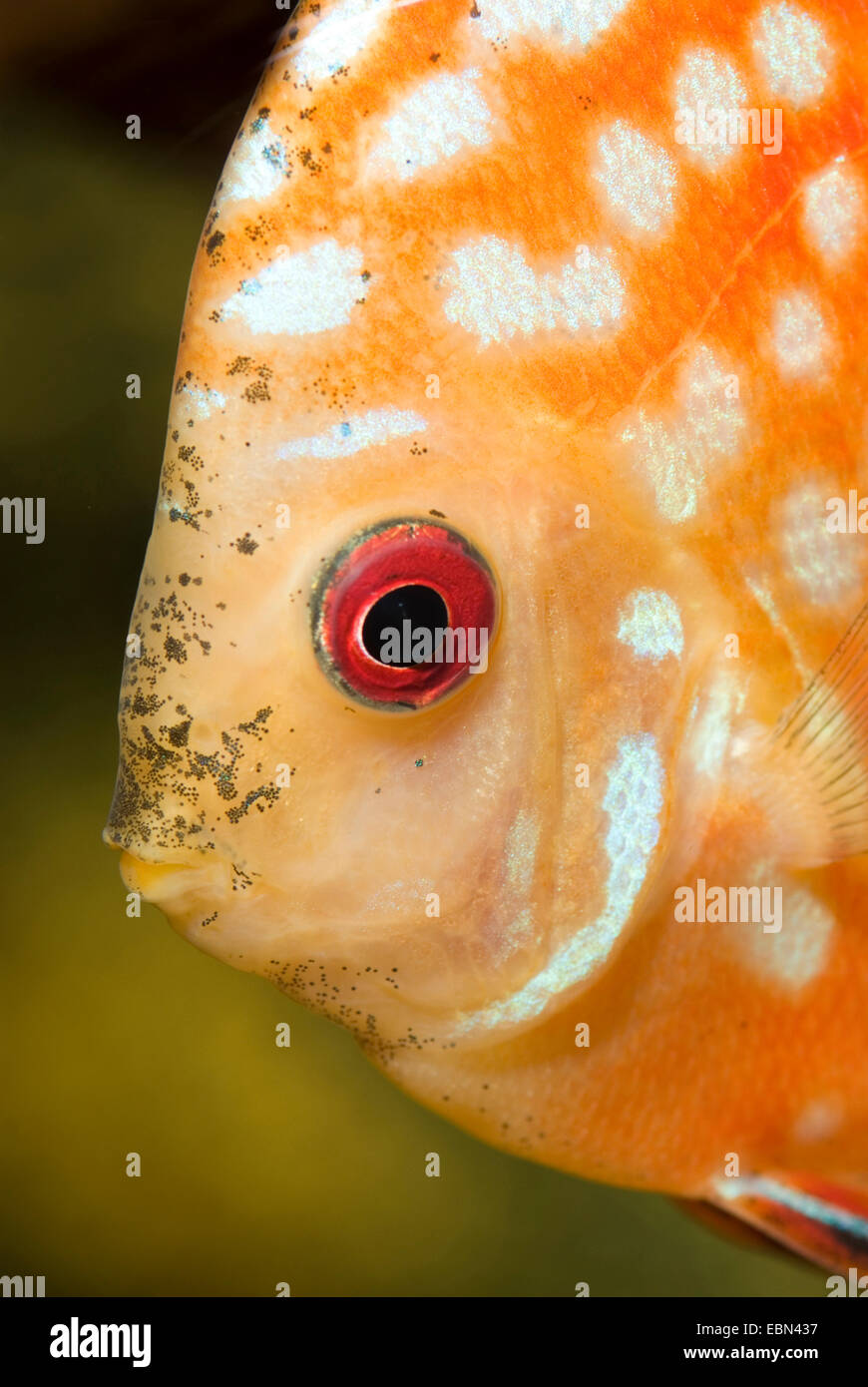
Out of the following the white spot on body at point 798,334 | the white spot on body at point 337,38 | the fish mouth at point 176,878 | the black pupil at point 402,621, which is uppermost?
the white spot on body at point 337,38

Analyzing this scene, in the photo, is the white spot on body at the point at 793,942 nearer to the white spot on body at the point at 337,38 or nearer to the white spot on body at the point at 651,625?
the white spot on body at the point at 651,625

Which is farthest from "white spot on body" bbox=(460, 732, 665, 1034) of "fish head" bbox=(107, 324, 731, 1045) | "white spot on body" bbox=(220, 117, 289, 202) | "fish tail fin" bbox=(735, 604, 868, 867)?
"white spot on body" bbox=(220, 117, 289, 202)

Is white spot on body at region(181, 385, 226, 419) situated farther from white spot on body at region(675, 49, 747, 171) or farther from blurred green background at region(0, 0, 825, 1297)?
blurred green background at region(0, 0, 825, 1297)

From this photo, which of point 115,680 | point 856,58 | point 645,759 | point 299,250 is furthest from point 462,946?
point 115,680

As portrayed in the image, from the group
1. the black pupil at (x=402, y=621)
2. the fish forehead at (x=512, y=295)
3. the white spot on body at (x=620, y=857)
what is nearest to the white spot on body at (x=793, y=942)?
the white spot on body at (x=620, y=857)

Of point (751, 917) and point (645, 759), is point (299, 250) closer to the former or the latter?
point (645, 759)
